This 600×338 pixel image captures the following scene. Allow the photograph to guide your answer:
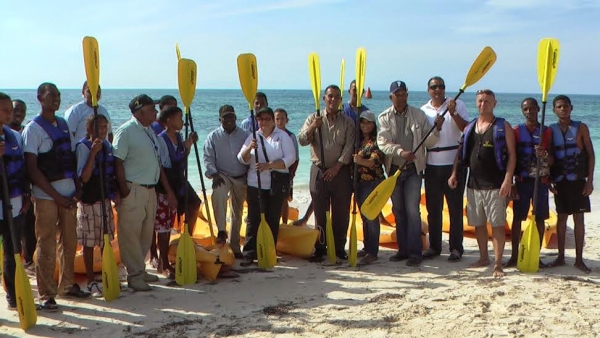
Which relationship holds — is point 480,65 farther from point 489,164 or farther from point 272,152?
point 272,152

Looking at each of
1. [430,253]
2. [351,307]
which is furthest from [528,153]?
[351,307]

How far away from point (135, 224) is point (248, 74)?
6.08ft

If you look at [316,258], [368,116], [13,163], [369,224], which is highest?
[368,116]

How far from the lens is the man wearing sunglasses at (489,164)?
513 cm

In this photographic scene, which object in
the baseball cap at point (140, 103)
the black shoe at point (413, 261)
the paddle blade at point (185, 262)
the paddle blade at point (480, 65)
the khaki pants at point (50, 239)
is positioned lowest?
the black shoe at point (413, 261)

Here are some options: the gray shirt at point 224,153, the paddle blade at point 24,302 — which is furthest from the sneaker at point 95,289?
the gray shirt at point 224,153

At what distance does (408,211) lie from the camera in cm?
574

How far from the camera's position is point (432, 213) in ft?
19.4

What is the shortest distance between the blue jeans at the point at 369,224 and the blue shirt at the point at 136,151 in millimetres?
1935

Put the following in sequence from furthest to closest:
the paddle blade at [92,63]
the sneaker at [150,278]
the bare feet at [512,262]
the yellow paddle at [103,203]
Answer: the bare feet at [512,262] < the sneaker at [150,278] < the paddle blade at [92,63] < the yellow paddle at [103,203]

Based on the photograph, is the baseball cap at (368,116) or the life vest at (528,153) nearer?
the life vest at (528,153)

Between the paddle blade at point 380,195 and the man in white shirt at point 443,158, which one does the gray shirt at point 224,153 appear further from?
the man in white shirt at point 443,158

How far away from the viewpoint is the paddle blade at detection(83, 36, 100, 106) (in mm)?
4750

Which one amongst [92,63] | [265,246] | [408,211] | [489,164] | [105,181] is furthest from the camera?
[408,211]
